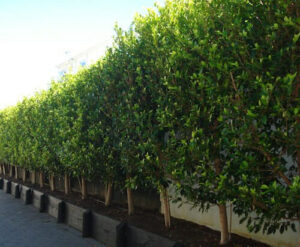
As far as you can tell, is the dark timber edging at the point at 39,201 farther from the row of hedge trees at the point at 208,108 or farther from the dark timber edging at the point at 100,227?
the row of hedge trees at the point at 208,108

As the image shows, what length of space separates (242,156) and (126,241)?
3649 millimetres

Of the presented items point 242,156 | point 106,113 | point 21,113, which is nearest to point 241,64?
point 242,156

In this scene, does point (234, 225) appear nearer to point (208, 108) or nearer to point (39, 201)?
point (208, 108)

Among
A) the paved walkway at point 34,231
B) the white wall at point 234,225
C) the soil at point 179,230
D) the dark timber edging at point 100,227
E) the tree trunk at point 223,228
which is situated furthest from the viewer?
the paved walkway at point 34,231

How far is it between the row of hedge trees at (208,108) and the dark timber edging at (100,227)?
2.94 ft

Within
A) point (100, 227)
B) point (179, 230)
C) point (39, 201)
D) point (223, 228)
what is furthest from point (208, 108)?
point (39, 201)

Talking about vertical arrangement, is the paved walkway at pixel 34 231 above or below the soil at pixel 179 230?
below

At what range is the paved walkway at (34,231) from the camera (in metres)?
7.13

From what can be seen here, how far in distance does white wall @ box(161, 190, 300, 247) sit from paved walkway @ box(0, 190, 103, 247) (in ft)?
7.18

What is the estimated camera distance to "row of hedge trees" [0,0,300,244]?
3638 millimetres

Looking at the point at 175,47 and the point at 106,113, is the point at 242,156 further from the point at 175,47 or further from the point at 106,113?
the point at 106,113

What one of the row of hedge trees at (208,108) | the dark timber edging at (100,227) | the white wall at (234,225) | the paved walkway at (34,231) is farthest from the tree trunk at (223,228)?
the paved walkway at (34,231)

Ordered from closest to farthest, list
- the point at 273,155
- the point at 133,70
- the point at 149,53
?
1. the point at 273,155
2. the point at 149,53
3. the point at 133,70

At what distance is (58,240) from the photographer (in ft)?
24.1
